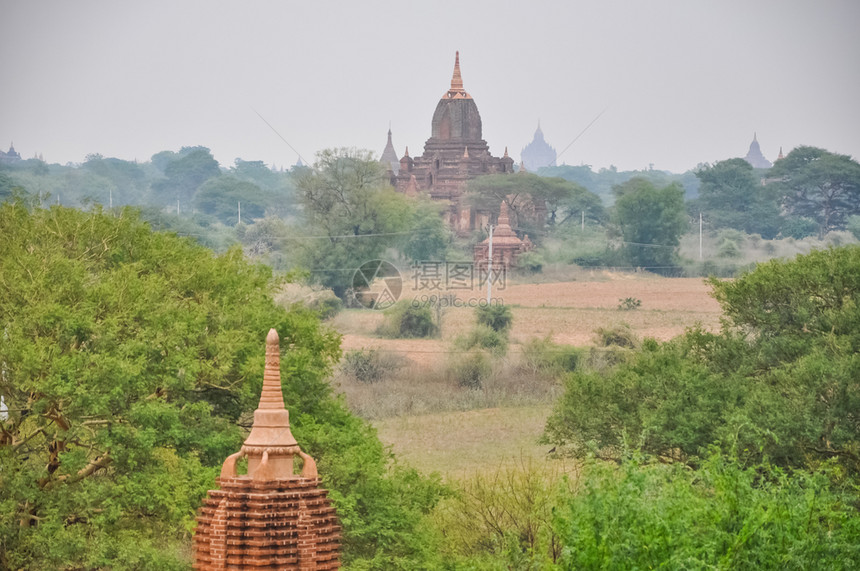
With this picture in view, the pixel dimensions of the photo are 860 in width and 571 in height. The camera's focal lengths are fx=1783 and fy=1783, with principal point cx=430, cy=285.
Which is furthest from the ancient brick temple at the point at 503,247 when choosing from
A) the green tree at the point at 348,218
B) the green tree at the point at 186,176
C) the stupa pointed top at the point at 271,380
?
the stupa pointed top at the point at 271,380

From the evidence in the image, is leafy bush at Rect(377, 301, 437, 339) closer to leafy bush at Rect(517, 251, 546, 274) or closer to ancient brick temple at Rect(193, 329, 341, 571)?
leafy bush at Rect(517, 251, 546, 274)

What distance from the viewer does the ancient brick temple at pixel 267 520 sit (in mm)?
17797

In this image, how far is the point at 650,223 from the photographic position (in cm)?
11119

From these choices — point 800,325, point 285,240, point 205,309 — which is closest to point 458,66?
point 285,240

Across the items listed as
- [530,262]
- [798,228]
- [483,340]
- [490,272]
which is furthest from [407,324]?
[798,228]

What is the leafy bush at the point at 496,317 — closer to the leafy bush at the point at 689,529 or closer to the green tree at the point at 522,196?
the green tree at the point at 522,196

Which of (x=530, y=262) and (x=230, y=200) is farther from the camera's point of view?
(x=230, y=200)

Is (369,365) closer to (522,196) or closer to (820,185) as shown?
(522,196)

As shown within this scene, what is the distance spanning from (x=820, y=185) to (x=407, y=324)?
65499mm

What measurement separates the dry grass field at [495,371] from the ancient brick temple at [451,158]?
2625cm

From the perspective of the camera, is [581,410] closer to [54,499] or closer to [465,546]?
[465,546]

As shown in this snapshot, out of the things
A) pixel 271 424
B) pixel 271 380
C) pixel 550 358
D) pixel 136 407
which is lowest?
pixel 550 358

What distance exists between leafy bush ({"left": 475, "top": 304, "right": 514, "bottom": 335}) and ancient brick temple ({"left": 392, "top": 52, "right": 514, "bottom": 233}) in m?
41.0

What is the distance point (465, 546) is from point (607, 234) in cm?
8017
